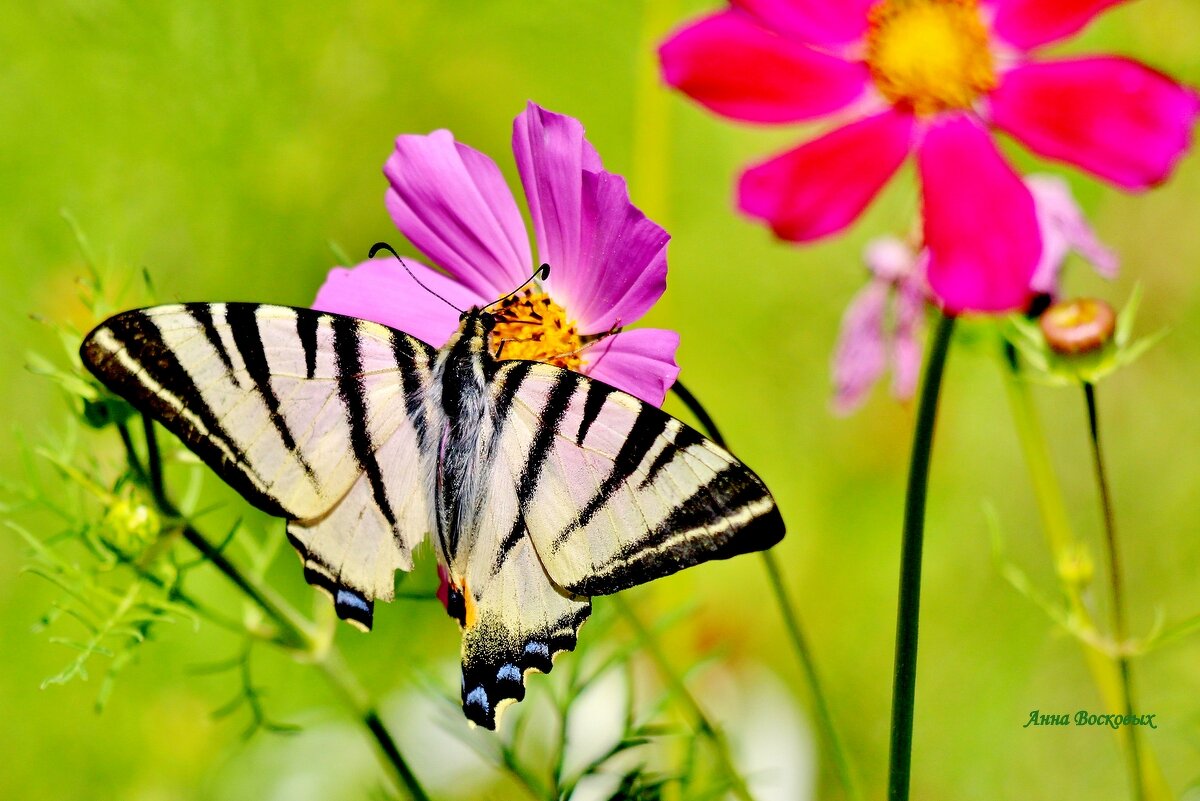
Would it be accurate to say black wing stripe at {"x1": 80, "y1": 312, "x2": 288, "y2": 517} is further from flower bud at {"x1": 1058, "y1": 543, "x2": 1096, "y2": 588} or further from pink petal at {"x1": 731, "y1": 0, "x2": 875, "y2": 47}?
flower bud at {"x1": 1058, "y1": 543, "x2": 1096, "y2": 588}

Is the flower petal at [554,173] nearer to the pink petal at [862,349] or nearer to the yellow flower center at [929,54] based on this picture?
the yellow flower center at [929,54]

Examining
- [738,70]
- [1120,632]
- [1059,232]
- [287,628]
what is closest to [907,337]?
[1059,232]

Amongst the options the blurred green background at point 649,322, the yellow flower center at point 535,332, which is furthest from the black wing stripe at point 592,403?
the blurred green background at point 649,322

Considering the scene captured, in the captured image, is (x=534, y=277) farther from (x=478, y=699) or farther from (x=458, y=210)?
(x=478, y=699)

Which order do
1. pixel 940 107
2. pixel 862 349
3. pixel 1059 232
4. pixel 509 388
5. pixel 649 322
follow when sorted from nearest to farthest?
1. pixel 940 107
2. pixel 509 388
3. pixel 1059 232
4. pixel 862 349
5. pixel 649 322

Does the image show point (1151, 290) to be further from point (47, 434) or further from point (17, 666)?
point (17, 666)

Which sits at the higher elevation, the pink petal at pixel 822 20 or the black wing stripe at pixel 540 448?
the pink petal at pixel 822 20
